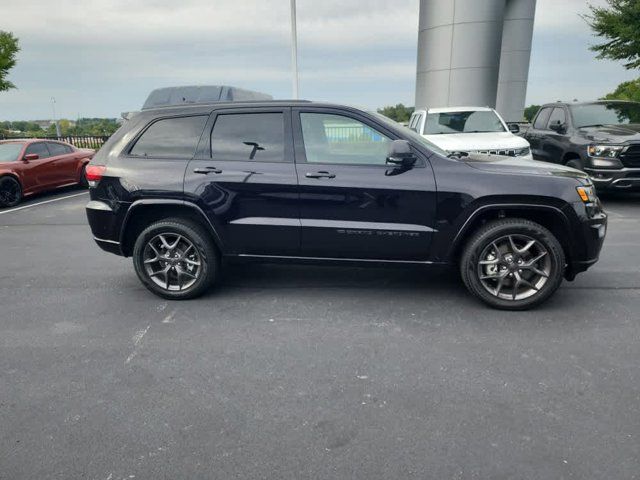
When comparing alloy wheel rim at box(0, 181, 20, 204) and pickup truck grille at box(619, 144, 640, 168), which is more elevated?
pickup truck grille at box(619, 144, 640, 168)

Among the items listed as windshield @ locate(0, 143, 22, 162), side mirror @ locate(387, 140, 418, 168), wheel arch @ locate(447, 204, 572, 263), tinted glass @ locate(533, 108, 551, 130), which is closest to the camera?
side mirror @ locate(387, 140, 418, 168)

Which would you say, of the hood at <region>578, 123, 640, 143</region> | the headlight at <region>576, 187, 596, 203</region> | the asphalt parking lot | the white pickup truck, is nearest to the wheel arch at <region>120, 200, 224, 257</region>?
the asphalt parking lot

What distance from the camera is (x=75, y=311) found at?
13.8ft

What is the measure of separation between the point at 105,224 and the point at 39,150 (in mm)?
8152

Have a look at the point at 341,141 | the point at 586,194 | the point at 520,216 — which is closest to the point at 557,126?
the point at 586,194

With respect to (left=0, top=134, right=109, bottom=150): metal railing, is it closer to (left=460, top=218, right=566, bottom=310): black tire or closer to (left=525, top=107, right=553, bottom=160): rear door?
(left=525, top=107, right=553, bottom=160): rear door

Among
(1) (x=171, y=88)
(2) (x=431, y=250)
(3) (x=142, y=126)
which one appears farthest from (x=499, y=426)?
(1) (x=171, y=88)

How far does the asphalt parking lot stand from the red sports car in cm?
630

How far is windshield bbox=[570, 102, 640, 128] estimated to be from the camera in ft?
28.9

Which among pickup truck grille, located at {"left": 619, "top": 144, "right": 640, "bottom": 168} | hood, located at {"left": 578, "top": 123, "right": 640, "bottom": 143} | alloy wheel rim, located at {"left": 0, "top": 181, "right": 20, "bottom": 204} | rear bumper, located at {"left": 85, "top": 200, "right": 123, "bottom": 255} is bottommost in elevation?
A: alloy wheel rim, located at {"left": 0, "top": 181, "right": 20, "bottom": 204}

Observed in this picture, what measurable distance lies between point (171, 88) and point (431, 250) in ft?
25.3

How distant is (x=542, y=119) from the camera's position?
9.86m

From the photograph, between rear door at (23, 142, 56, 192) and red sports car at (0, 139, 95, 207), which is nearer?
red sports car at (0, 139, 95, 207)

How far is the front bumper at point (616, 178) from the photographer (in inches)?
306
